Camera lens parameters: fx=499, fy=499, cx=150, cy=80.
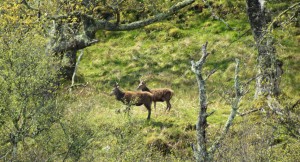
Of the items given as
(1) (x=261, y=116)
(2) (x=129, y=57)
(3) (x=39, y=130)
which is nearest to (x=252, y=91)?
(1) (x=261, y=116)

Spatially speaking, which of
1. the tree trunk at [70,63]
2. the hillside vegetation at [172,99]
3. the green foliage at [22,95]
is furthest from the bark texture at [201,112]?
the tree trunk at [70,63]

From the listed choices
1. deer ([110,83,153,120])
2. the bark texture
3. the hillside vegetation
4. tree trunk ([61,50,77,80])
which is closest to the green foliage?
the hillside vegetation

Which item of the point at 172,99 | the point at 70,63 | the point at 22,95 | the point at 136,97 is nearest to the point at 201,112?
the point at 22,95

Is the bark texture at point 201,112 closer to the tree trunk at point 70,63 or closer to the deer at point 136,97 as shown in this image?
the deer at point 136,97

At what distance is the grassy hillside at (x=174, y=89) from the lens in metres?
21.2

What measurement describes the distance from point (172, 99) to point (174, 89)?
234cm

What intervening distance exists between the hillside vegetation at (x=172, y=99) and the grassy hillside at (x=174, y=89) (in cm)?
6

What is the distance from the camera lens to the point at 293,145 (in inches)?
728

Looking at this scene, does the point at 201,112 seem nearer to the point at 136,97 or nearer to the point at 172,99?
the point at 136,97

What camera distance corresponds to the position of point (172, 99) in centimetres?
2930

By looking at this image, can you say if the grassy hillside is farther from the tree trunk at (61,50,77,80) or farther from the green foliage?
the green foliage

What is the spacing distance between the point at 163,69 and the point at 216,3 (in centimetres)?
902

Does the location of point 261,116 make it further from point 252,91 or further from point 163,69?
point 163,69

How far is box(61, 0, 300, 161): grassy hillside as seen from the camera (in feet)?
69.6
